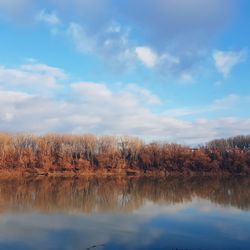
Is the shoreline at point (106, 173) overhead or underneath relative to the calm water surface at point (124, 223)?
overhead

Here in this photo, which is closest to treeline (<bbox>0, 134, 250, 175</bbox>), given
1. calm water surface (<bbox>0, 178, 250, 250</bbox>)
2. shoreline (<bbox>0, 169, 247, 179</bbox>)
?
shoreline (<bbox>0, 169, 247, 179</bbox>)

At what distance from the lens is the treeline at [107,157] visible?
1922 inches

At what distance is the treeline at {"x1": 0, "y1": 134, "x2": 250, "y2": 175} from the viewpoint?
48812mm

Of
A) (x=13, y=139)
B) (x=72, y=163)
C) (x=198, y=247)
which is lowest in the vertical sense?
(x=198, y=247)

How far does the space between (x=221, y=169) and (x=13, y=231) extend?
39855mm

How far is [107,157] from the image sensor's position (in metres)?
51.5

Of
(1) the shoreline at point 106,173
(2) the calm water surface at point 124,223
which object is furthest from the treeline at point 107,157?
(2) the calm water surface at point 124,223

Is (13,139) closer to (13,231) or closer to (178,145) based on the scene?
(178,145)

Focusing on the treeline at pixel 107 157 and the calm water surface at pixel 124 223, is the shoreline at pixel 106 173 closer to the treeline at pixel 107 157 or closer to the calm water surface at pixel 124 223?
the treeline at pixel 107 157

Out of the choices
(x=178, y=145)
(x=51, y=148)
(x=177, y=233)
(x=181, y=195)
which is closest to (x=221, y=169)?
(x=178, y=145)

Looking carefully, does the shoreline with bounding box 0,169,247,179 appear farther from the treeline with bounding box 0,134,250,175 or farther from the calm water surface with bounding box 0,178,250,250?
the calm water surface with bounding box 0,178,250,250

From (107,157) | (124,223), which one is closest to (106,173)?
(107,157)

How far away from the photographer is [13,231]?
12516 millimetres

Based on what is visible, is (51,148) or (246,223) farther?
(51,148)
